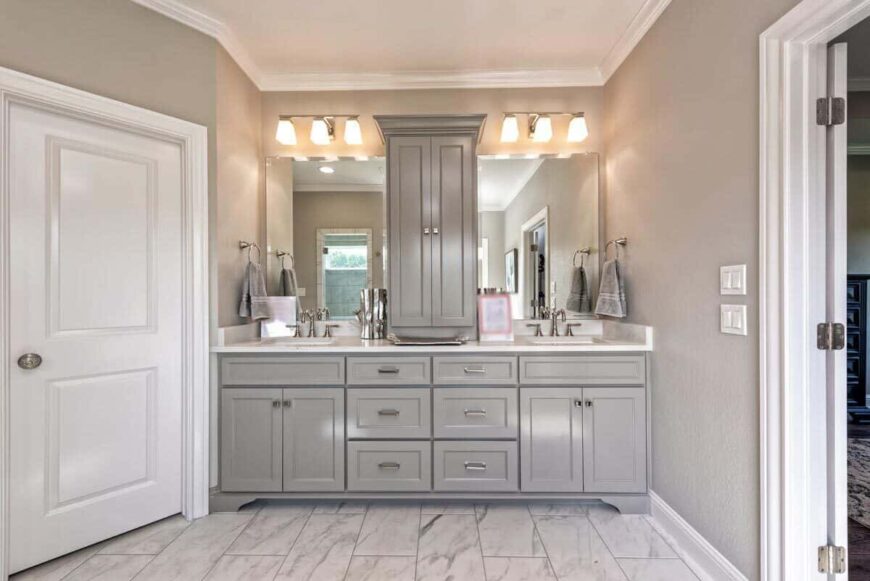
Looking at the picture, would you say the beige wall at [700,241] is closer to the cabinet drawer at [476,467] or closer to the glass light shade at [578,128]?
the glass light shade at [578,128]

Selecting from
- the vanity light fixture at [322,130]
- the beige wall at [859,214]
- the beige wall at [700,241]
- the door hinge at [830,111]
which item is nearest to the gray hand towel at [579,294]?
the beige wall at [700,241]

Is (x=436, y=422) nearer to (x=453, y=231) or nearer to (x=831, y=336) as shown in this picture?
(x=453, y=231)

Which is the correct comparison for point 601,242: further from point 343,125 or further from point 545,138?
point 343,125

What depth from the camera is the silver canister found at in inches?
105

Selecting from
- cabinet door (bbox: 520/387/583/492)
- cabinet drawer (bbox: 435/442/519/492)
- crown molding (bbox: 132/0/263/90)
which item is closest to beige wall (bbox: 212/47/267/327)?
crown molding (bbox: 132/0/263/90)

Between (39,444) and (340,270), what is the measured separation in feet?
5.53

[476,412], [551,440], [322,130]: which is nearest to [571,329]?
[551,440]

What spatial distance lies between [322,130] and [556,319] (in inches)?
78.6

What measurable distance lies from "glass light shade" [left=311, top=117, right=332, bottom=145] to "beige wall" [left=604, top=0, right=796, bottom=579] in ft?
6.16

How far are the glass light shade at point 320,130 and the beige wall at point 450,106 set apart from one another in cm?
8

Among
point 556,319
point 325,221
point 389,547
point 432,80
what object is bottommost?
point 389,547

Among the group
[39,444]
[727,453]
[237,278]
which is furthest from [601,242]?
[39,444]

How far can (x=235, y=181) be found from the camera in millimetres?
2449

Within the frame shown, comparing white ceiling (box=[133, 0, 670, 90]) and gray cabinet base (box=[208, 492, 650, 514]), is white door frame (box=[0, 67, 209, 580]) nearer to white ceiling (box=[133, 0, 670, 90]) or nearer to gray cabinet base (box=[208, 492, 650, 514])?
gray cabinet base (box=[208, 492, 650, 514])
